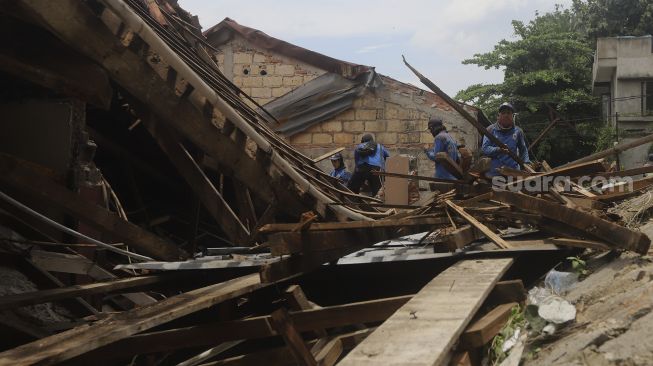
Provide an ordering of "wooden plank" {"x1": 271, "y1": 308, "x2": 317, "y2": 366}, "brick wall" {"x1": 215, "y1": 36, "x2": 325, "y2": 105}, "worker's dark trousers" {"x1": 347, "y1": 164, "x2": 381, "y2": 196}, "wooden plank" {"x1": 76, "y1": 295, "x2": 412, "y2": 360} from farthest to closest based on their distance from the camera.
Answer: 1. "brick wall" {"x1": 215, "y1": 36, "x2": 325, "y2": 105}
2. "worker's dark trousers" {"x1": 347, "y1": 164, "x2": 381, "y2": 196}
3. "wooden plank" {"x1": 76, "y1": 295, "x2": 412, "y2": 360}
4. "wooden plank" {"x1": 271, "y1": 308, "x2": 317, "y2": 366}

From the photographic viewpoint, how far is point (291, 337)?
3639mm

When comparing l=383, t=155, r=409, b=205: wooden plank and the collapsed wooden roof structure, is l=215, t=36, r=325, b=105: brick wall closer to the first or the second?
l=383, t=155, r=409, b=205: wooden plank

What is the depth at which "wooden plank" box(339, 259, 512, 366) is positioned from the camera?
252 cm

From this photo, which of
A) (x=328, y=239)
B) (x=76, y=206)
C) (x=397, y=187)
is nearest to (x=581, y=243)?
(x=328, y=239)

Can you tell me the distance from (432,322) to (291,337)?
943 millimetres

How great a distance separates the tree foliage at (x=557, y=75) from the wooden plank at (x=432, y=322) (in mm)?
22550

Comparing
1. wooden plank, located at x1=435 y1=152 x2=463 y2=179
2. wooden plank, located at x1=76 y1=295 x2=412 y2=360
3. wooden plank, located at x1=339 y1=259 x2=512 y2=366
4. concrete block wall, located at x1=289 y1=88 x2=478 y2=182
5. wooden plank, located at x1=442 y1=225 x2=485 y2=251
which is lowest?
wooden plank, located at x1=76 y1=295 x2=412 y2=360

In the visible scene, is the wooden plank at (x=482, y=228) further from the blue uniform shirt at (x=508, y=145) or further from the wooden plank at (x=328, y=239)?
the blue uniform shirt at (x=508, y=145)

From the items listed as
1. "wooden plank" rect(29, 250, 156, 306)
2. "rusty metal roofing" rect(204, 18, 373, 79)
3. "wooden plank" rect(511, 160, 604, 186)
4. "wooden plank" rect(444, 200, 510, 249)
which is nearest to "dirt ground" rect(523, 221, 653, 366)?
"wooden plank" rect(444, 200, 510, 249)

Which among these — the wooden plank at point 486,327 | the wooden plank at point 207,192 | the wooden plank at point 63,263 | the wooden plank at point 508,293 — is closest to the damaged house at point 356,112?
the wooden plank at point 207,192

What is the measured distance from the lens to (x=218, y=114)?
5199 mm

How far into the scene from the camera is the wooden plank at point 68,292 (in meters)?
3.97

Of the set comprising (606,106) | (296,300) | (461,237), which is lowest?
(296,300)

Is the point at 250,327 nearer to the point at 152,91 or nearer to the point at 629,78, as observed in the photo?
the point at 152,91
